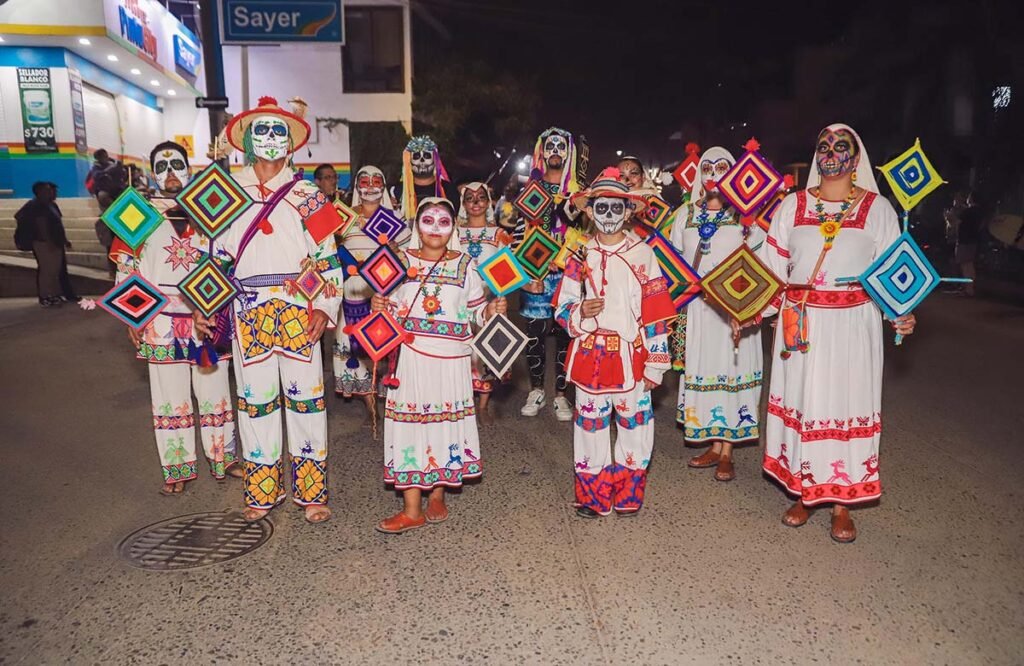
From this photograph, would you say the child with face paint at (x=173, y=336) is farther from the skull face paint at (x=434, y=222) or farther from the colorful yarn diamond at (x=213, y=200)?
the skull face paint at (x=434, y=222)

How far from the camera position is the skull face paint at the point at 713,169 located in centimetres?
562

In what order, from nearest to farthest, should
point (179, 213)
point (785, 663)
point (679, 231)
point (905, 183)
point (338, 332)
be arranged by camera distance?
1. point (785, 663)
2. point (905, 183)
3. point (179, 213)
4. point (679, 231)
5. point (338, 332)

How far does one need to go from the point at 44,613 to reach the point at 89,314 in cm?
995

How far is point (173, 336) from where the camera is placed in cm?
503

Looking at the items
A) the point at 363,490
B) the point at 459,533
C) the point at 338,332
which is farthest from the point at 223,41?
the point at 459,533

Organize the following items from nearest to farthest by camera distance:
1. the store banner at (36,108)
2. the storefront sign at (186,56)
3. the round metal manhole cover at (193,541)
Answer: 1. the round metal manhole cover at (193,541)
2. the store banner at (36,108)
3. the storefront sign at (186,56)

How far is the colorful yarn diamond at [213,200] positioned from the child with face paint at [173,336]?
54 cm

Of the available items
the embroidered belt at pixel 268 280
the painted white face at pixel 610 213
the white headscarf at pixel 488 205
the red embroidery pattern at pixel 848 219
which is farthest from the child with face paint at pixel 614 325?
the white headscarf at pixel 488 205

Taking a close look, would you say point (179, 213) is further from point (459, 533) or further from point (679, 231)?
point (679, 231)

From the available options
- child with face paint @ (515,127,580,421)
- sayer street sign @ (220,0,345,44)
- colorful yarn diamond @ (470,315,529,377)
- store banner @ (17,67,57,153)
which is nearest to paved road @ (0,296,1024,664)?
child with face paint @ (515,127,580,421)

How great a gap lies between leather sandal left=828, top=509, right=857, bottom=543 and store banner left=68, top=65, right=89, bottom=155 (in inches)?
719

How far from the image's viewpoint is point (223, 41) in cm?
816

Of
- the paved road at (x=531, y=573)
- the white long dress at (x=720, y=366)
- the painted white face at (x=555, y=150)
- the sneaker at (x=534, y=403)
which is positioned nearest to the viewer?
the paved road at (x=531, y=573)

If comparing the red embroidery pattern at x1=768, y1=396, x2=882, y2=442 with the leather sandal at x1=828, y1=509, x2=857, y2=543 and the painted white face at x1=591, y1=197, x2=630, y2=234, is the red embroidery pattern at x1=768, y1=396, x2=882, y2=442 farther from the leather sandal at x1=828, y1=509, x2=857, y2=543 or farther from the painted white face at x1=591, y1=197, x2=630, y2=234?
the painted white face at x1=591, y1=197, x2=630, y2=234
